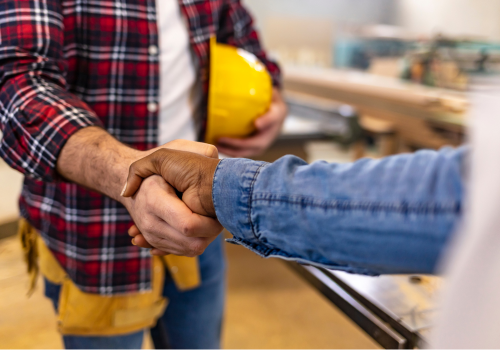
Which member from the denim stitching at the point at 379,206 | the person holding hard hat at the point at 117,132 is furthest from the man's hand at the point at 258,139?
the denim stitching at the point at 379,206

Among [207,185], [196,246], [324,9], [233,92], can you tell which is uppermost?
[324,9]

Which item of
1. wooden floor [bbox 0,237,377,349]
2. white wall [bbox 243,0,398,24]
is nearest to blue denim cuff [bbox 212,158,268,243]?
wooden floor [bbox 0,237,377,349]

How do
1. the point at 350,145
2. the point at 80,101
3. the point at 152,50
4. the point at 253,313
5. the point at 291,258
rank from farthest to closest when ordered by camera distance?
the point at 350,145, the point at 253,313, the point at 152,50, the point at 80,101, the point at 291,258

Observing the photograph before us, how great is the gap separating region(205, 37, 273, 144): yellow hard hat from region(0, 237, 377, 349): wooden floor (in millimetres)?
814

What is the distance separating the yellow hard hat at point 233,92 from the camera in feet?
3.20

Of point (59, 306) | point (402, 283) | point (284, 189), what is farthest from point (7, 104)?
point (402, 283)

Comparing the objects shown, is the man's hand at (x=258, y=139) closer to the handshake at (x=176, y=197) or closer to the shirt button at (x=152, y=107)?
the shirt button at (x=152, y=107)

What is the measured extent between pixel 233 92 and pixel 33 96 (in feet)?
1.42

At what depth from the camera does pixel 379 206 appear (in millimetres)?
415

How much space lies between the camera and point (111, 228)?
0.89m

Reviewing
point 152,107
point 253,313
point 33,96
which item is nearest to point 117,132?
point 152,107

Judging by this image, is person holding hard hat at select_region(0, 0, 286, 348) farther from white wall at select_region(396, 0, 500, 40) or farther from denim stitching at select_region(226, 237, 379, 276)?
white wall at select_region(396, 0, 500, 40)

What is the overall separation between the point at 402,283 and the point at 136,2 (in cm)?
91

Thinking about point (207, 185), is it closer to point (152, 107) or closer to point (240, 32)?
point (152, 107)
